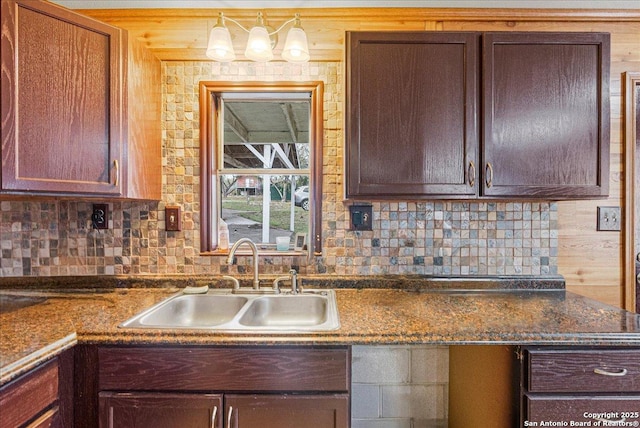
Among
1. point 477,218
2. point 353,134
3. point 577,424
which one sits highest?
point 353,134

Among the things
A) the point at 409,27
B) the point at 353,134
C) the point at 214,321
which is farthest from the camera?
the point at 409,27

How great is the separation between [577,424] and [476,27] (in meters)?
1.75

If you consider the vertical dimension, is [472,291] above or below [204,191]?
below

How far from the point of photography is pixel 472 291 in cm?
169

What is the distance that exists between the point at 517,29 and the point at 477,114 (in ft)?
2.30

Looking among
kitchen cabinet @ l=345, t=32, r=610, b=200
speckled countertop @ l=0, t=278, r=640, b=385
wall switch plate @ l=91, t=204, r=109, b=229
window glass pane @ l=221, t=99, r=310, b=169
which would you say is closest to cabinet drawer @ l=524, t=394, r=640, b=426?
speckled countertop @ l=0, t=278, r=640, b=385

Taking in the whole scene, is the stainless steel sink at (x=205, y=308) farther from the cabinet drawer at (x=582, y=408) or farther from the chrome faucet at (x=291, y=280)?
the cabinet drawer at (x=582, y=408)

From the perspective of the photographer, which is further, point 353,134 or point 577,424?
point 353,134

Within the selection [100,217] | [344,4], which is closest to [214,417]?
[100,217]

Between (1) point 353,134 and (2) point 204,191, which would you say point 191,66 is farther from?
(1) point 353,134

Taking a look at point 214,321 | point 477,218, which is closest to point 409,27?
point 477,218

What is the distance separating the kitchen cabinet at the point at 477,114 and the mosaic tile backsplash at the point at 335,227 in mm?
325

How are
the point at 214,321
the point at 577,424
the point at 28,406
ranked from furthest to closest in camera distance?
the point at 214,321 < the point at 577,424 < the point at 28,406

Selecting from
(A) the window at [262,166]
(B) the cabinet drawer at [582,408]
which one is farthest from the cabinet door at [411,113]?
(B) the cabinet drawer at [582,408]
